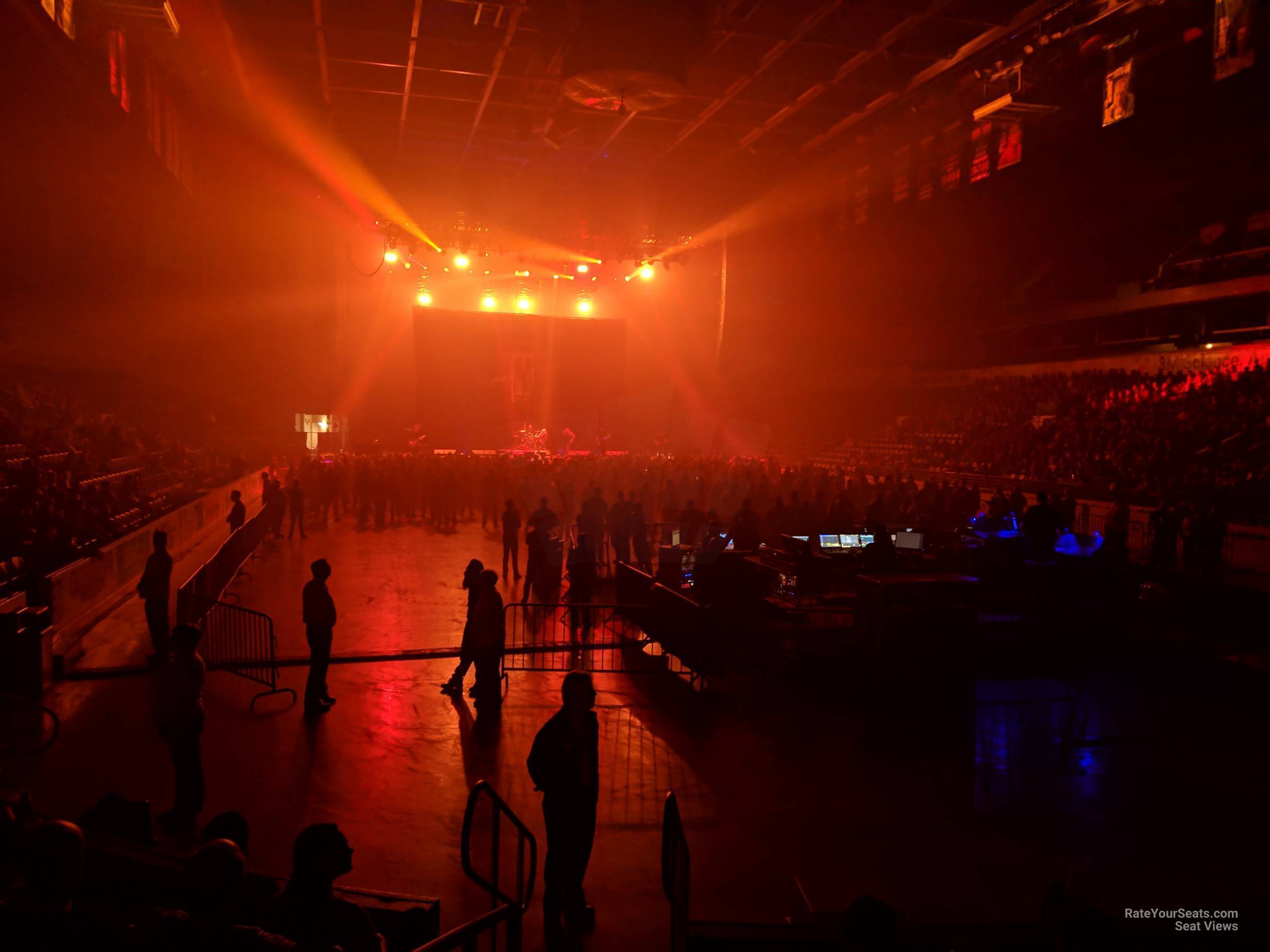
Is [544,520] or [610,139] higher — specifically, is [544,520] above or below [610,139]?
below

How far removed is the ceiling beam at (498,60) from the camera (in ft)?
46.0

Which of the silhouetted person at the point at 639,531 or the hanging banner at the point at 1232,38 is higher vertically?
the hanging banner at the point at 1232,38

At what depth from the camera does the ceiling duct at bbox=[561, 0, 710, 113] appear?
11172 millimetres

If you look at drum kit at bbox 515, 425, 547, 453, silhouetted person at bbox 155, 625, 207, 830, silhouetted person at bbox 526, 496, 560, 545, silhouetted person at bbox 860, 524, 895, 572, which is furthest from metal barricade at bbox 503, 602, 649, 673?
drum kit at bbox 515, 425, 547, 453

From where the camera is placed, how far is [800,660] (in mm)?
9508

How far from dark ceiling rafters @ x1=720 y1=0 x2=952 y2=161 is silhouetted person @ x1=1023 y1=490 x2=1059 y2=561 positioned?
8.55 m

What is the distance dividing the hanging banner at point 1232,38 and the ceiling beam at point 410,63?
12184 mm

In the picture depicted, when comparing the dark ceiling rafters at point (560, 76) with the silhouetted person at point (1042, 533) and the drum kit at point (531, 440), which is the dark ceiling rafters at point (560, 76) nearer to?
the silhouetted person at point (1042, 533)

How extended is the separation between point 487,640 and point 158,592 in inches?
154

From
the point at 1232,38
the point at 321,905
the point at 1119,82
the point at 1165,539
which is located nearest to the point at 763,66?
the point at 1119,82

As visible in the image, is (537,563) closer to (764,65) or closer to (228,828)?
(228,828)

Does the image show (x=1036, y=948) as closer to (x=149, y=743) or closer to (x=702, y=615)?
(x=702, y=615)

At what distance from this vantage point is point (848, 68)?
16.5 meters

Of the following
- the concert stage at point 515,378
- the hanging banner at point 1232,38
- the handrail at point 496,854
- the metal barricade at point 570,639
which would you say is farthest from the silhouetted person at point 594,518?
the concert stage at point 515,378
